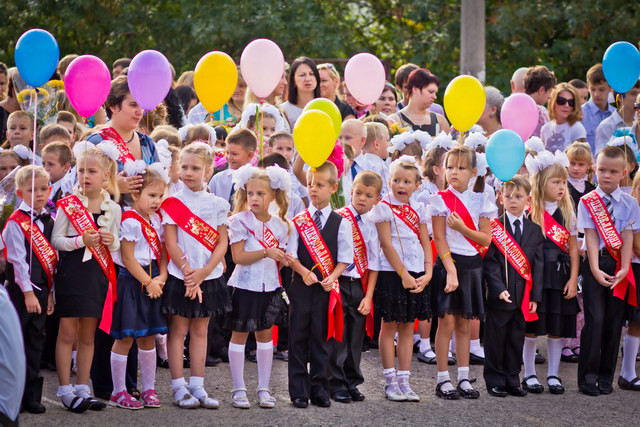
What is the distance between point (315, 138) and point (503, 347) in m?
1.85

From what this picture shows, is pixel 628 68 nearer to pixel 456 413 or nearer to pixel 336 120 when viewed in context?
pixel 336 120

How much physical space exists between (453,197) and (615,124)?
3.37m

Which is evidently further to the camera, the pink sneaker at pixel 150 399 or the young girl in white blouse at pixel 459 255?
the young girl in white blouse at pixel 459 255

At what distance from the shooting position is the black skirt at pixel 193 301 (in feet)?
21.0

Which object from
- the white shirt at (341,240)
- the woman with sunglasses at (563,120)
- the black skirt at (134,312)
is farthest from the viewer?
the woman with sunglasses at (563,120)

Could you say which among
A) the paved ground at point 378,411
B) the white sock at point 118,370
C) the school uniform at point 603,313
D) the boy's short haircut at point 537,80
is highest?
the boy's short haircut at point 537,80

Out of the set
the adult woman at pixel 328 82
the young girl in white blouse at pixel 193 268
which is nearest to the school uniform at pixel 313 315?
the young girl in white blouse at pixel 193 268

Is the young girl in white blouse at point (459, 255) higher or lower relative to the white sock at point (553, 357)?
higher

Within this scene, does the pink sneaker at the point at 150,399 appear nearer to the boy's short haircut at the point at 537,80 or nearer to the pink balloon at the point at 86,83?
the pink balloon at the point at 86,83

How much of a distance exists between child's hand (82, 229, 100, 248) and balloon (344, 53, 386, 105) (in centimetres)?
302

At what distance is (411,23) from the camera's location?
60.5ft

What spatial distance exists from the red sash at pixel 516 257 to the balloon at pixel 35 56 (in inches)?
119

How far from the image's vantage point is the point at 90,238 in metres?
6.16

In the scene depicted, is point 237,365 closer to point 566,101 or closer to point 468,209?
point 468,209
